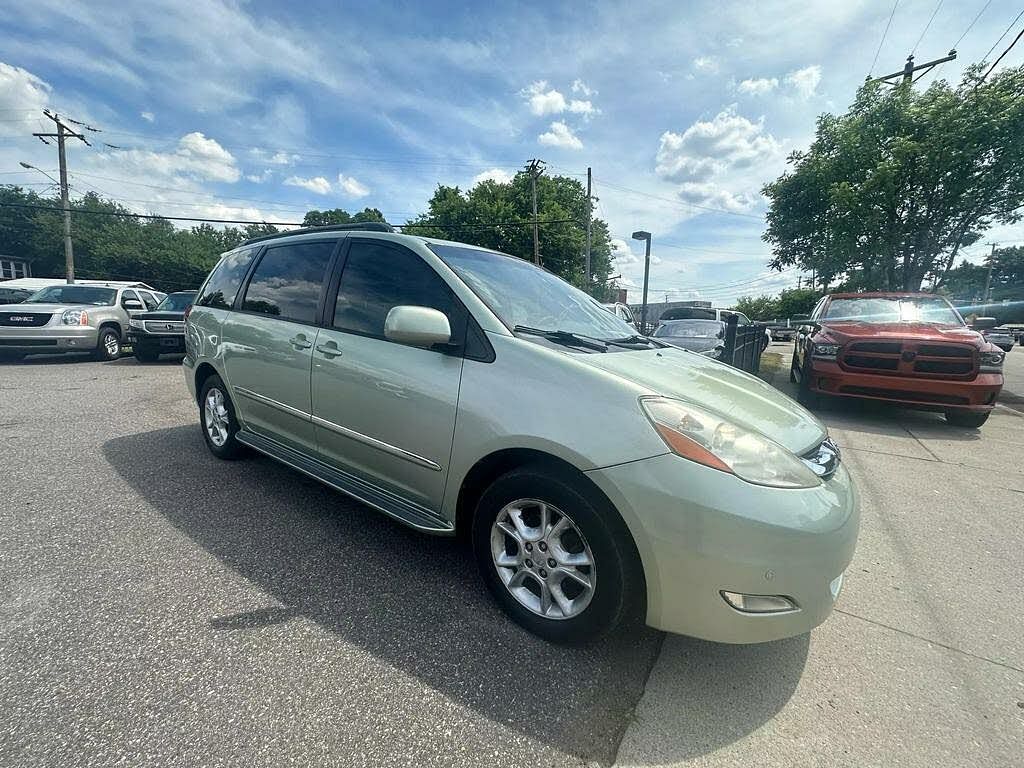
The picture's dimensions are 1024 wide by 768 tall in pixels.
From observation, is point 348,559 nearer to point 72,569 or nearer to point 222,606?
point 222,606

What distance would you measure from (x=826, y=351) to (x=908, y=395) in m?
0.96

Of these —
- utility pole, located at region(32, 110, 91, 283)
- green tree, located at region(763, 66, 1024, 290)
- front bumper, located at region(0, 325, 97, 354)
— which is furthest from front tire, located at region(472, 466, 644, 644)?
utility pole, located at region(32, 110, 91, 283)

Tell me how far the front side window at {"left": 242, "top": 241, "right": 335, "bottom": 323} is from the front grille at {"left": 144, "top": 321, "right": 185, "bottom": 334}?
7.69 meters

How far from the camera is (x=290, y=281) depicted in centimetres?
307

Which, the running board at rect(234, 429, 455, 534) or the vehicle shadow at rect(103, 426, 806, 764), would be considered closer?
the vehicle shadow at rect(103, 426, 806, 764)

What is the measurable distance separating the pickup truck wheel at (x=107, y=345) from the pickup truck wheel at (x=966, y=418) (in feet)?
48.3

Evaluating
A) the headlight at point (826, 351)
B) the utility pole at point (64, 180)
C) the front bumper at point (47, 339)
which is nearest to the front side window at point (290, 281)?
the headlight at point (826, 351)

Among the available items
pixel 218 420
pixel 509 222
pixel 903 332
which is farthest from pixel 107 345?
pixel 509 222

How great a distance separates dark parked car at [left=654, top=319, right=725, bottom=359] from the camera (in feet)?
27.2

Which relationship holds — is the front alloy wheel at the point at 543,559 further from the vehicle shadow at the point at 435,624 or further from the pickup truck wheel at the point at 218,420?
the pickup truck wheel at the point at 218,420

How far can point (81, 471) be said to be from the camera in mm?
3520

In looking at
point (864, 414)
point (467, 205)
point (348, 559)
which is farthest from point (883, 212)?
point (467, 205)

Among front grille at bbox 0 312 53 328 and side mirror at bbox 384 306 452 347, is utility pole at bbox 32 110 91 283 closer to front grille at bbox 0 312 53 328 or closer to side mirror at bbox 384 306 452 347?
front grille at bbox 0 312 53 328

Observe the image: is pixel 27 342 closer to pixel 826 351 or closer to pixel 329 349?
pixel 329 349
